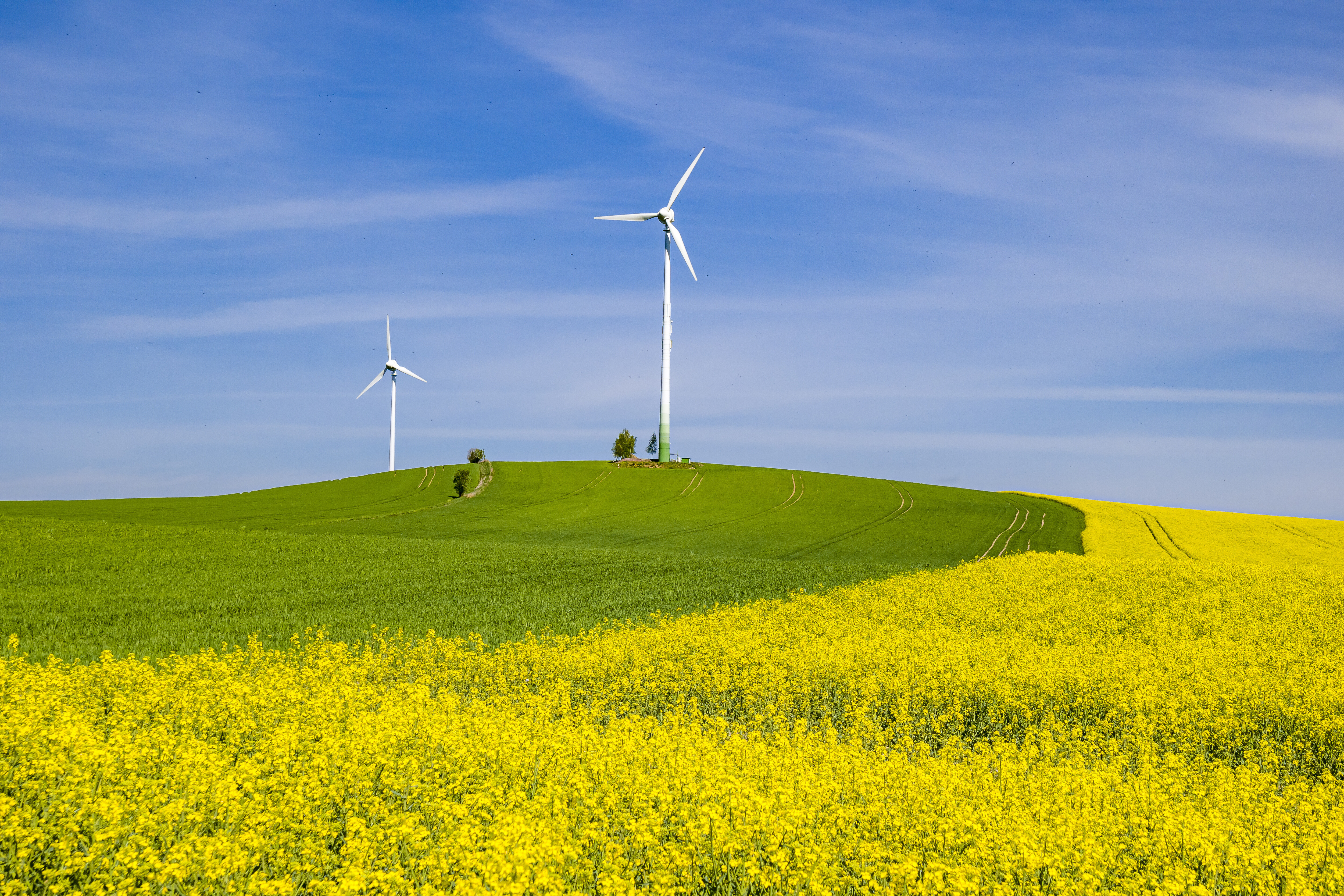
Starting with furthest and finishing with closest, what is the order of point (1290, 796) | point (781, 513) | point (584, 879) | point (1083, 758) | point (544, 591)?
point (781, 513), point (544, 591), point (1083, 758), point (1290, 796), point (584, 879)

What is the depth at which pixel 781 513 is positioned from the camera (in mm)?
68000

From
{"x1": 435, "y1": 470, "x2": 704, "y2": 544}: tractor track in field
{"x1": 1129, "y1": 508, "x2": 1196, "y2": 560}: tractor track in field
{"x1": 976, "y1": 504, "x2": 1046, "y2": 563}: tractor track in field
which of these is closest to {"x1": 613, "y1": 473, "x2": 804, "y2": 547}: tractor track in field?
{"x1": 435, "y1": 470, "x2": 704, "y2": 544}: tractor track in field

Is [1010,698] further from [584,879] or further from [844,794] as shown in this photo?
[584,879]

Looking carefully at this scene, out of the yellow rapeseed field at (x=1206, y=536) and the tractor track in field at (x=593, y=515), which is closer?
the yellow rapeseed field at (x=1206, y=536)

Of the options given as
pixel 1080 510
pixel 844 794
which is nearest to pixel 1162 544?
pixel 1080 510

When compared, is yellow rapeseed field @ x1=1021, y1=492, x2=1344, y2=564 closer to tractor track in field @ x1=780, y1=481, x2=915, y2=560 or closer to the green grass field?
the green grass field

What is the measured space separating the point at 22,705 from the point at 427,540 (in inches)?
1224

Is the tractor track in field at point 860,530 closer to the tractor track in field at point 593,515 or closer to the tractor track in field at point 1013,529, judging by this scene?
the tractor track in field at point 1013,529

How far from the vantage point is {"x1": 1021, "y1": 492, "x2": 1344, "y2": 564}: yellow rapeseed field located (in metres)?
50.2

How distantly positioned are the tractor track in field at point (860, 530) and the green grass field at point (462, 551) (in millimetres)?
317

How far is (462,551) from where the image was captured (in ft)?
126

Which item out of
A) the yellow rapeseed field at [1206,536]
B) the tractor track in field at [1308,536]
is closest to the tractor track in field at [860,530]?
the yellow rapeseed field at [1206,536]

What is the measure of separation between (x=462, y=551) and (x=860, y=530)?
32.9 metres

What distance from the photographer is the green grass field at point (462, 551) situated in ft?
76.2
